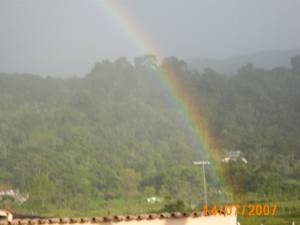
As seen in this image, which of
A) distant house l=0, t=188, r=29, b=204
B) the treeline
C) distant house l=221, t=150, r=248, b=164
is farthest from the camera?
distant house l=221, t=150, r=248, b=164

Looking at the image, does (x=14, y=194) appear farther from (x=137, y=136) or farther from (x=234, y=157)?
(x=234, y=157)

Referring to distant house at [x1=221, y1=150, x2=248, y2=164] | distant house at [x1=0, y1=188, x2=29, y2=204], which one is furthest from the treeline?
distant house at [x1=0, y1=188, x2=29, y2=204]

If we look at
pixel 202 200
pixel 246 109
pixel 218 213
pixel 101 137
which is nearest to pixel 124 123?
pixel 101 137

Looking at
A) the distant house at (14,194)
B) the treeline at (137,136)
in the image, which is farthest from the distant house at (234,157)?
the distant house at (14,194)

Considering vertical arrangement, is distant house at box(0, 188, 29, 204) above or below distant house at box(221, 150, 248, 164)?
below

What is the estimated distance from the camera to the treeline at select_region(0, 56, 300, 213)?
102 feet

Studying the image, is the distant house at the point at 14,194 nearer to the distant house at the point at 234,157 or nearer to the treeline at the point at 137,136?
the treeline at the point at 137,136

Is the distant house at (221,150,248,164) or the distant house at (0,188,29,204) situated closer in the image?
the distant house at (0,188,29,204)

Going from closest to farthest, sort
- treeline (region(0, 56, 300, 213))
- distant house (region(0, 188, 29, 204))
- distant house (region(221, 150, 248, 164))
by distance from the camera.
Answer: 1. distant house (region(0, 188, 29, 204))
2. treeline (region(0, 56, 300, 213))
3. distant house (region(221, 150, 248, 164))

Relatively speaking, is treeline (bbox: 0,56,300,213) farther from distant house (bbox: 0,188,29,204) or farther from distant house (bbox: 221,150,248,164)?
distant house (bbox: 0,188,29,204)

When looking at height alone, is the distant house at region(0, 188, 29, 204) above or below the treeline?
below

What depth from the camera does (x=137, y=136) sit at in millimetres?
40344

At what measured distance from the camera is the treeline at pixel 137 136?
102 ft

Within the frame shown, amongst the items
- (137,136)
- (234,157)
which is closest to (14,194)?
(137,136)
